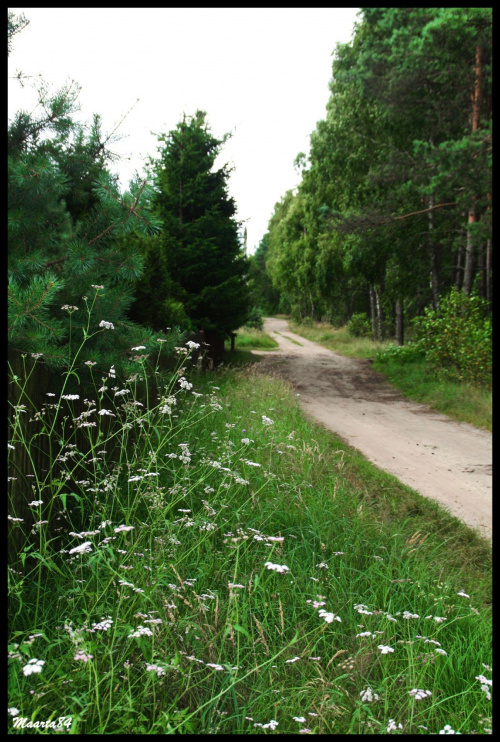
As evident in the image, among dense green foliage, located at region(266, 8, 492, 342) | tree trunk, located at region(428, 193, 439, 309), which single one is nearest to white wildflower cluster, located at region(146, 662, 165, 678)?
dense green foliage, located at region(266, 8, 492, 342)

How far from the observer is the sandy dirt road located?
21.2 feet

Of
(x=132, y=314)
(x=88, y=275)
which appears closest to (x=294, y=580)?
(x=88, y=275)

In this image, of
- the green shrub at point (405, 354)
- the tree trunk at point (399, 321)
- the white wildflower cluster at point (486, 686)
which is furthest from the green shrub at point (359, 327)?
the white wildflower cluster at point (486, 686)

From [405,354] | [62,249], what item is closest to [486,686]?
[62,249]

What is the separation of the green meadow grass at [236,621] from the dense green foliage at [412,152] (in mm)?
11188

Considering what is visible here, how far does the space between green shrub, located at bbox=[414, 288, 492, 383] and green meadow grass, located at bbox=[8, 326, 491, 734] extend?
31.6ft

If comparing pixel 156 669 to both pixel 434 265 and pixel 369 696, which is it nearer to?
pixel 369 696

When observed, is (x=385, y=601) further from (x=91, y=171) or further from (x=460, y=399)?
(x=460, y=399)

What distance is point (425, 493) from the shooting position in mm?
6395

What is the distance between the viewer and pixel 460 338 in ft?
45.3

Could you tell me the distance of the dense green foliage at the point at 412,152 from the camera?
13133 mm

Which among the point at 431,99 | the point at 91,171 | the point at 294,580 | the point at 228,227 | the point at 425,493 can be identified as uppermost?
the point at 431,99

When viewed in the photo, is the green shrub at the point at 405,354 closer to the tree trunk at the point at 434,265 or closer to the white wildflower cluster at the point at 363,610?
the tree trunk at the point at 434,265

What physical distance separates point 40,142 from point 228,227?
1057 cm
